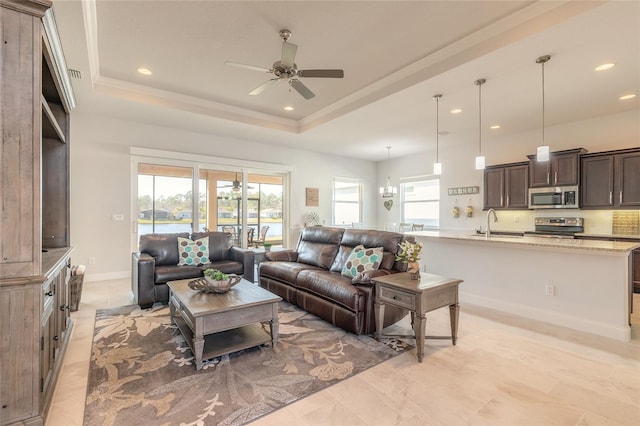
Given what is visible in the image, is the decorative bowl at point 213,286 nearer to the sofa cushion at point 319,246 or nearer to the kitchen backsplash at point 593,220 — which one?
the sofa cushion at point 319,246

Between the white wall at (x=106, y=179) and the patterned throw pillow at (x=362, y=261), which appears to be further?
the white wall at (x=106, y=179)

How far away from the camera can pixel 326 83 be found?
4.38m

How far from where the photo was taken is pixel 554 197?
539 centimetres

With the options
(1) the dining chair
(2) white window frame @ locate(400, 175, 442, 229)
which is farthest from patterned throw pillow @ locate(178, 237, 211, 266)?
(2) white window frame @ locate(400, 175, 442, 229)

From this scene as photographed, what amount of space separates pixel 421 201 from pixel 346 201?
6.82ft

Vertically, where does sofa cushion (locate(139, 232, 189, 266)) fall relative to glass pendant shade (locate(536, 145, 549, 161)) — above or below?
below

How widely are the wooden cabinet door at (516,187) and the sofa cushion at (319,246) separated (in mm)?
3954

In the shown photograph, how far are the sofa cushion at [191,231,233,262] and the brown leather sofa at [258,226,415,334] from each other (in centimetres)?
77

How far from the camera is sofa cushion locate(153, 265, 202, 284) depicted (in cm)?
388

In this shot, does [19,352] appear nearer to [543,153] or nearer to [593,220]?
[543,153]

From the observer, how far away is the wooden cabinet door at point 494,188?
6270mm

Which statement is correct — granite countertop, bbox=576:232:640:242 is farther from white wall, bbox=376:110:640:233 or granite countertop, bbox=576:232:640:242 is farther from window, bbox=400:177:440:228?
window, bbox=400:177:440:228

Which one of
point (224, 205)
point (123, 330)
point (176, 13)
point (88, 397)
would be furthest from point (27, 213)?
point (224, 205)

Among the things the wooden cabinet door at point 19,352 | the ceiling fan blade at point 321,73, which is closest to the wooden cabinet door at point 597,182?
the ceiling fan blade at point 321,73
